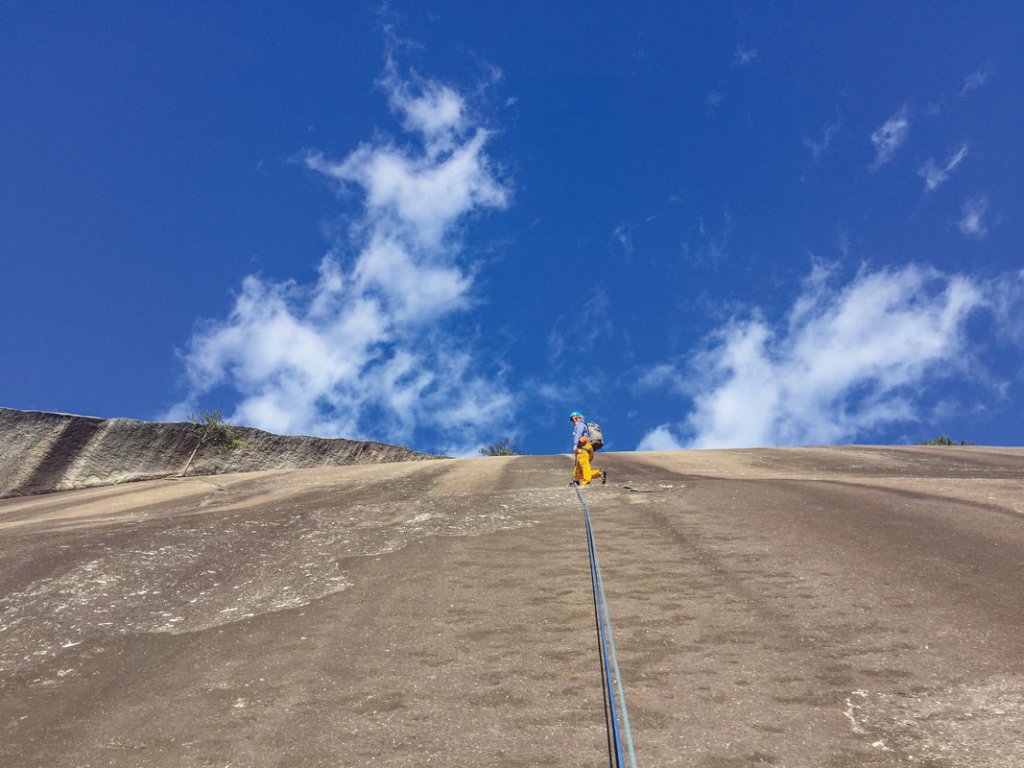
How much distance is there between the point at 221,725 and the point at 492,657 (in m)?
2.17

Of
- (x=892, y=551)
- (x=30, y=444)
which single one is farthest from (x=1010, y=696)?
(x=30, y=444)

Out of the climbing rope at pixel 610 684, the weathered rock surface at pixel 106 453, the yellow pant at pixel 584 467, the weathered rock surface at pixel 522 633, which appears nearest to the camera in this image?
the climbing rope at pixel 610 684

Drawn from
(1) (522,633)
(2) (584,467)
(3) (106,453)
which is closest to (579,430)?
(2) (584,467)

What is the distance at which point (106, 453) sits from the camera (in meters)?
20.9

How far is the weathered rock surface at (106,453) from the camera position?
19859 millimetres

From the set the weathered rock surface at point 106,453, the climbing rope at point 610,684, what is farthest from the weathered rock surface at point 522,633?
the weathered rock surface at point 106,453

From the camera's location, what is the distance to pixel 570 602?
292 inches

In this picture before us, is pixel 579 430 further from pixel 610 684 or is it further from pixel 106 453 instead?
pixel 106 453

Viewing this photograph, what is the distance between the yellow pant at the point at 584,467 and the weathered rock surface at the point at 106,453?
12.7 metres

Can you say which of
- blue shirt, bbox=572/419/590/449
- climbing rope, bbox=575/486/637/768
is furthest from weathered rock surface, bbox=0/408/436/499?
climbing rope, bbox=575/486/637/768

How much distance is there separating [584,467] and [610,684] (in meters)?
8.83

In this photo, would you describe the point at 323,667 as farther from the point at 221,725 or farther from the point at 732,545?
the point at 732,545

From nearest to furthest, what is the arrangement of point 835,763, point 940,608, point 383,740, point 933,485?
point 835,763 → point 383,740 → point 940,608 → point 933,485

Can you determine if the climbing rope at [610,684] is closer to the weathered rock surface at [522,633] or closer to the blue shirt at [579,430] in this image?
the weathered rock surface at [522,633]
